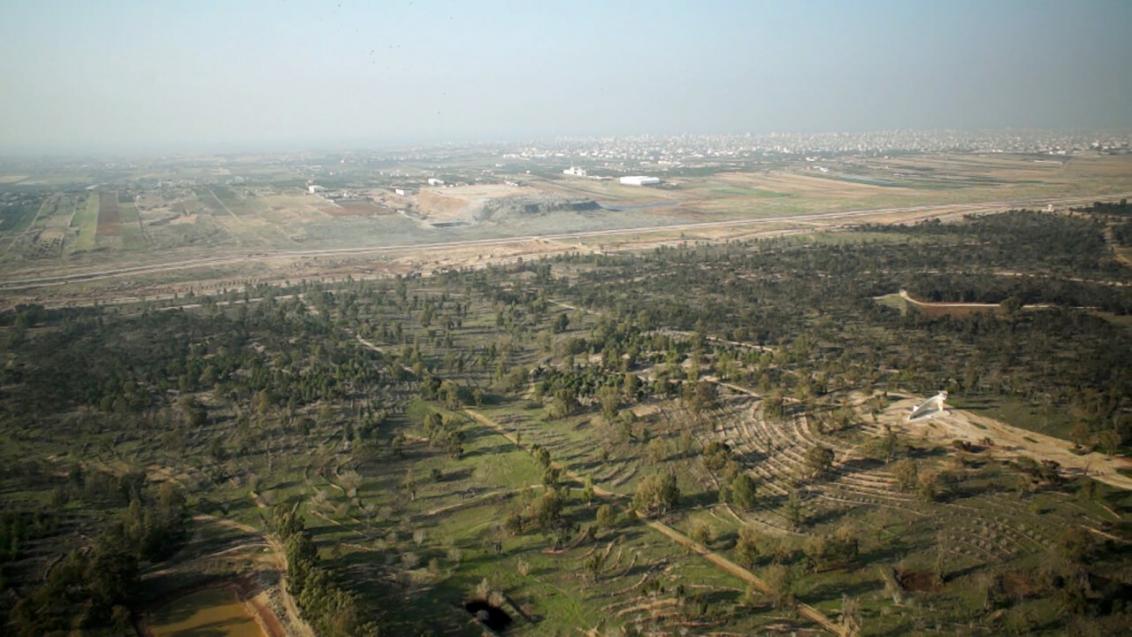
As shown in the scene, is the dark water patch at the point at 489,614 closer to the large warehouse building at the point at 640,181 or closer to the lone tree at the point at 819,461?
the lone tree at the point at 819,461

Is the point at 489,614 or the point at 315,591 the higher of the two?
the point at 315,591

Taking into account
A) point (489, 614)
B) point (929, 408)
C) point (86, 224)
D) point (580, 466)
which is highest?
point (86, 224)

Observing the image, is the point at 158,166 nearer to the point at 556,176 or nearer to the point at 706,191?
the point at 556,176

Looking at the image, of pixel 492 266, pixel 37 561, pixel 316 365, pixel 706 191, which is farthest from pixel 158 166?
pixel 37 561

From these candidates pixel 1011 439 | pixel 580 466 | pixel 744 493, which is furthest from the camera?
pixel 1011 439

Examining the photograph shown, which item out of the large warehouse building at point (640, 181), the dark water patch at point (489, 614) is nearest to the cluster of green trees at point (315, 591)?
the dark water patch at point (489, 614)

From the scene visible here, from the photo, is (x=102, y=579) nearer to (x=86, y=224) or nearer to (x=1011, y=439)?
(x=1011, y=439)

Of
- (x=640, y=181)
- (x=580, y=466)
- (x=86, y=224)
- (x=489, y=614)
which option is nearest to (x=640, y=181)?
(x=640, y=181)
